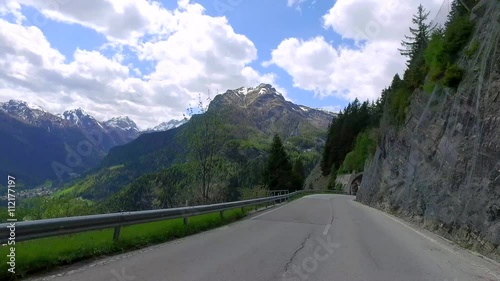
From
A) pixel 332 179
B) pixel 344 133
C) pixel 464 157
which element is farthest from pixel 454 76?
pixel 344 133

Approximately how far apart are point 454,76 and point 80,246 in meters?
16.4

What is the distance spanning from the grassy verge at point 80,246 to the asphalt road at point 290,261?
1.39ft

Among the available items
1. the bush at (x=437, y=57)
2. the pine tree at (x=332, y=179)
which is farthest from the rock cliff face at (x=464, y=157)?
A: the pine tree at (x=332, y=179)

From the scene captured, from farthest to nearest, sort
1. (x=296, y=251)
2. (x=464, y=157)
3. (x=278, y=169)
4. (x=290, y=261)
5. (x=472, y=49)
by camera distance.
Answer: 1. (x=278, y=169)
2. (x=472, y=49)
3. (x=464, y=157)
4. (x=296, y=251)
5. (x=290, y=261)

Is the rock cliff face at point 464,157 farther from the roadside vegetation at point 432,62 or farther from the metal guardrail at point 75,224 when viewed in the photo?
the metal guardrail at point 75,224

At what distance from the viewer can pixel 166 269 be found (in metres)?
6.57

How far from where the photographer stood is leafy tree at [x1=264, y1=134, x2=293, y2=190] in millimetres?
58438

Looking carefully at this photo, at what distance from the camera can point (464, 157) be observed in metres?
13.1

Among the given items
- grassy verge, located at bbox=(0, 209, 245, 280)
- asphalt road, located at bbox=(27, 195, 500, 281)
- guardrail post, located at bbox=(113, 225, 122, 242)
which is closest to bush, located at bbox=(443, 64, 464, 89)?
asphalt road, located at bbox=(27, 195, 500, 281)

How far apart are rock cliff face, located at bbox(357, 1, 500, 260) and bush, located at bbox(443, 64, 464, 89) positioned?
1.13 feet

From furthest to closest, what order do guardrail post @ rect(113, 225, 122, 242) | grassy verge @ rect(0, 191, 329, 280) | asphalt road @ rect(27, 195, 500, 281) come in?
1. guardrail post @ rect(113, 225, 122, 242)
2. asphalt road @ rect(27, 195, 500, 281)
3. grassy verge @ rect(0, 191, 329, 280)

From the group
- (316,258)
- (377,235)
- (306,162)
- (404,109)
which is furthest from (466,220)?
(306,162)

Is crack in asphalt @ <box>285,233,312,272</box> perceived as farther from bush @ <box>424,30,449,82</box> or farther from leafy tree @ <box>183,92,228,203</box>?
leafy tree @ <box>183,92,228,203</box>

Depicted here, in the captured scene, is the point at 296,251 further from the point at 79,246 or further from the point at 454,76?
the point at 454,76
